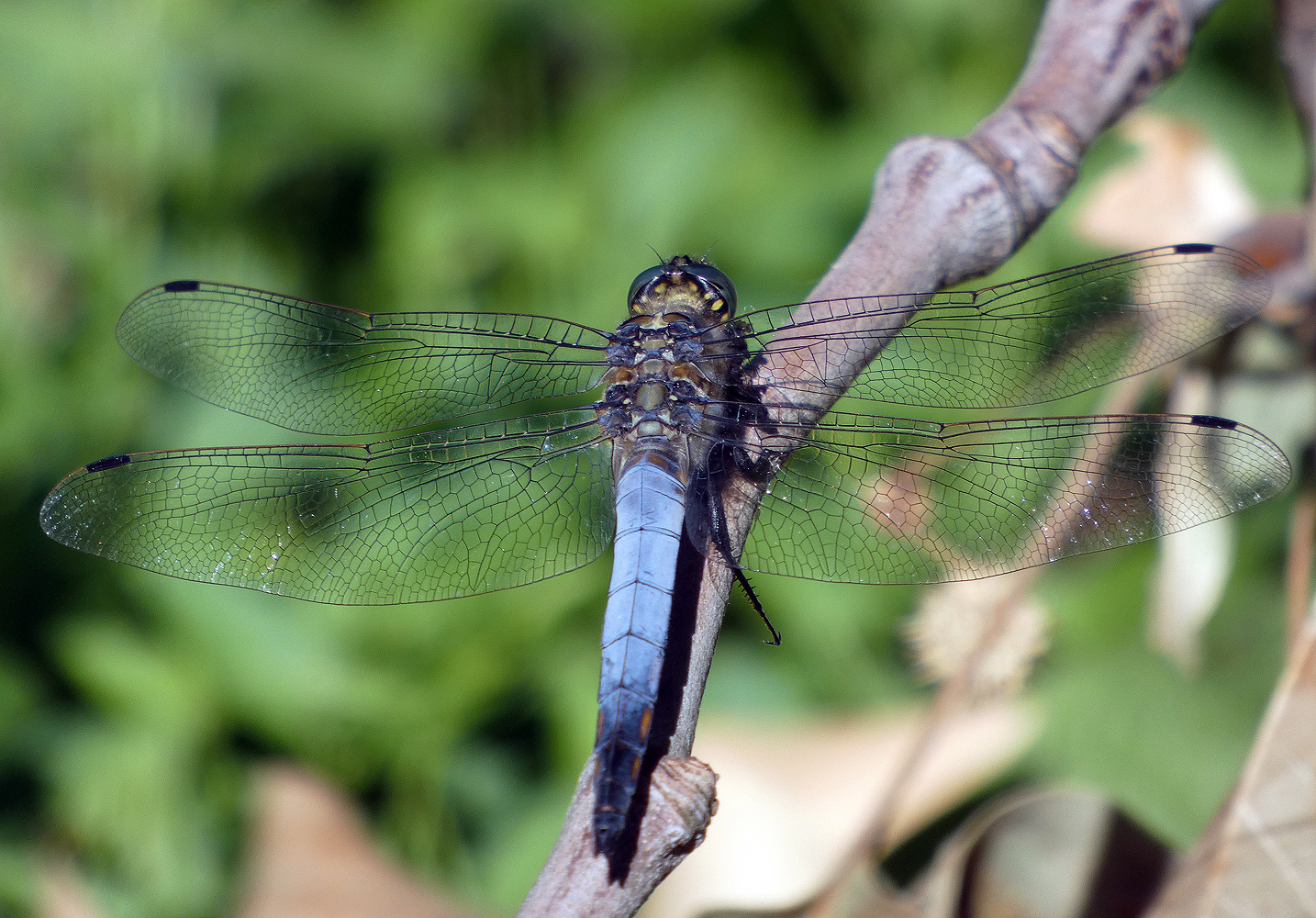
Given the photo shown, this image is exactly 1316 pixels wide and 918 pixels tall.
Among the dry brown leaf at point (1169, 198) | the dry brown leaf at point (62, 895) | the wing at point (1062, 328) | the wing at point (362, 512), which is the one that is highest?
the dry brown leaf at point (1169, 198)

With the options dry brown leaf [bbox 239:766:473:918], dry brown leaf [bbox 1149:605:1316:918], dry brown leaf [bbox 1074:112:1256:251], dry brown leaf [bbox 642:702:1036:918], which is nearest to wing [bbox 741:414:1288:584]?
dry brown leaf [bbox 1149:605:1316:918]

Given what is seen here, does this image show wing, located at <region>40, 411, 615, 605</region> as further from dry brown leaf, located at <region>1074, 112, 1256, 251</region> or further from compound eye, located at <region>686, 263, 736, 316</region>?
dry brown leaf, located at <region>1074, 112, 1256, 251</region>

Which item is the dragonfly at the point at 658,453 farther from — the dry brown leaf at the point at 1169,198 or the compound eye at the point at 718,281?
the dry brown leaf at the point at 1169,198

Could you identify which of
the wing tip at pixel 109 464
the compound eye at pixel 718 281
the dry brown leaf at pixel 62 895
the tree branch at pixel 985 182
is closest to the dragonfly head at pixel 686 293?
the compound eye at pixel 718 281

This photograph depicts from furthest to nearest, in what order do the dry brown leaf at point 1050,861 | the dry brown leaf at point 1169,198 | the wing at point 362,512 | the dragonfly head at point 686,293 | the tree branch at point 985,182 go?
the dry brown leaf at point 1169,198, the dragonfly head at point 686,293, the wing at point 362,512, the dry brown leaf at point 1050,861, the tree branch at point 985,182

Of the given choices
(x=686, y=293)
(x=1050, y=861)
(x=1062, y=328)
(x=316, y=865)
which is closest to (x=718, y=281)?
(x=686, y=293)

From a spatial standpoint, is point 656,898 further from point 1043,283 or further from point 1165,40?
point 1165,40

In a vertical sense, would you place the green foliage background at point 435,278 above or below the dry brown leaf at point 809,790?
above

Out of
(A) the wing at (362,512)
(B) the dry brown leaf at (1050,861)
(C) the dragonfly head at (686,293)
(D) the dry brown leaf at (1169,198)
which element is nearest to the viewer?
(B) the dry brown leaf at (1050,861)

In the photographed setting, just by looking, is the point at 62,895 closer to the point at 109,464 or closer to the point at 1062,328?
the point at 109,464
